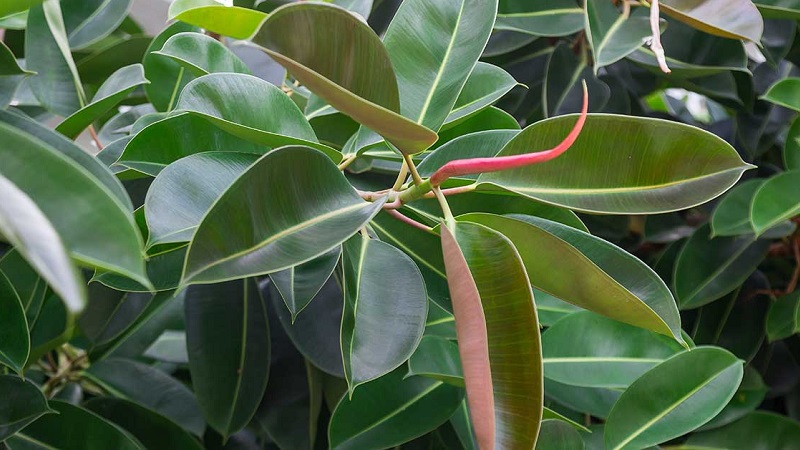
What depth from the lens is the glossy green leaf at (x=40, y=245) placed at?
20 cm

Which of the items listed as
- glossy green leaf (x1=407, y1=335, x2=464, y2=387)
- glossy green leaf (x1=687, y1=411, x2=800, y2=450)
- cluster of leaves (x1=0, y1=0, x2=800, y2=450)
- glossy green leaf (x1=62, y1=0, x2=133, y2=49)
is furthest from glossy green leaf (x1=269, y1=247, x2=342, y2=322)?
glossy green leaf (x1=687, y1=411, x2=800, y2=450)

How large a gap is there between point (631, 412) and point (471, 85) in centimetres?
29

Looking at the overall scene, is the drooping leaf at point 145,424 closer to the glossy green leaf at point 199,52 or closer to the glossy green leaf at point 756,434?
the glossy green leaf at point 199,52

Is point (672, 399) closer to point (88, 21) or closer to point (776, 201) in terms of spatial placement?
point (776, 201)

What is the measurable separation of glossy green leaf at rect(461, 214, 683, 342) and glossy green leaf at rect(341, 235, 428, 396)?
6 cm

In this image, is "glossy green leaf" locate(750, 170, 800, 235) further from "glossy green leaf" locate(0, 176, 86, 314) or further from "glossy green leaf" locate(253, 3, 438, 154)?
"glossy green leaf" locate(0, 176, 86, 314)

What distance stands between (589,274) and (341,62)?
0.17 metres

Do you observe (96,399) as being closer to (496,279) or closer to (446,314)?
(446,314)

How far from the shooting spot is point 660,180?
43 centimetres

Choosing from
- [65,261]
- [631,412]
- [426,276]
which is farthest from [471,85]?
[65,261]

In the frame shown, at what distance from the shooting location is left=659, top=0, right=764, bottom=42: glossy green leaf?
0.58m

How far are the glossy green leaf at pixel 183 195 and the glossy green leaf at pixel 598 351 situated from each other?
35 cm

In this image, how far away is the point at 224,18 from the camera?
477 millimetres

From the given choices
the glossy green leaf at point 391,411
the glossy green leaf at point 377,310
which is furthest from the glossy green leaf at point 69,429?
the glossy green leaf at point 377,310
